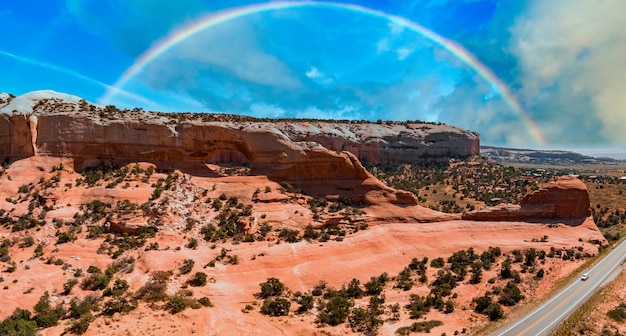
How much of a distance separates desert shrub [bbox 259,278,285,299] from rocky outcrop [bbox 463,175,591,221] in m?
22.7

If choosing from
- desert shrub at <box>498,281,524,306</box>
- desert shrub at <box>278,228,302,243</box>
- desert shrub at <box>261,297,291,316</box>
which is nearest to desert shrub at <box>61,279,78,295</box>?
desert shrub at <box>261,297,291,316</box>

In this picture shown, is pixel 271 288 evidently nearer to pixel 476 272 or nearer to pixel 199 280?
pixel 199 280

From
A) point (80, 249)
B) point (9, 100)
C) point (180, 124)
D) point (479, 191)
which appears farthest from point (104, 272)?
point (479, 191)

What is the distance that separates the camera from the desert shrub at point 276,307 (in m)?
20.7

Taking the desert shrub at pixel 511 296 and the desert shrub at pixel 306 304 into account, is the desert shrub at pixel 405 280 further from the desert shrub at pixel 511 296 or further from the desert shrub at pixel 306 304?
the desert shrub at pixel 306 304

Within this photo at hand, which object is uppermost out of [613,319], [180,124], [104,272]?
[180,124]

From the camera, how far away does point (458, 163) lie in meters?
87.4

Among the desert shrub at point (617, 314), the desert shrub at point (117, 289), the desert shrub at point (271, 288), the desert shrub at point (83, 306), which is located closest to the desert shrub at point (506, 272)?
the desert shrub at point (617, 314)

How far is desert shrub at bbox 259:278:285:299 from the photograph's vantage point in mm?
22516

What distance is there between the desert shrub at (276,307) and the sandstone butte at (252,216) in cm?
62

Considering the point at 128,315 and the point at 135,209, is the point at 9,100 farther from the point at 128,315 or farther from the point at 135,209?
the point at 128,315

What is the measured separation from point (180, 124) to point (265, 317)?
21724 millimetres

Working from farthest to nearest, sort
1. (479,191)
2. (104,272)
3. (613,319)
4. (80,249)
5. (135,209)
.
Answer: (479,191)
(135,209)
(80,249)
(104,272)
(613,319)

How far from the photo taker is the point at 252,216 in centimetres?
3041
